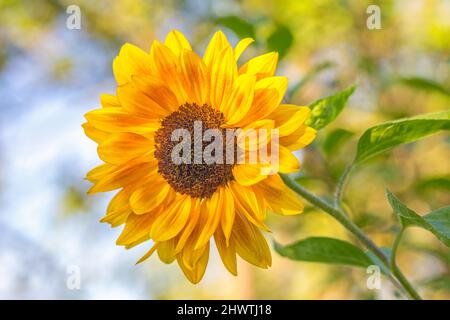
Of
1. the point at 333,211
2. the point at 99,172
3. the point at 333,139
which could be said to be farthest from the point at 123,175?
the point at 333,139

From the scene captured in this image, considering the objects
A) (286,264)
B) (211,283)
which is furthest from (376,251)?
(211,283)

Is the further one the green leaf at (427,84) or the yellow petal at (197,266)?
the green leaf at (427,84)

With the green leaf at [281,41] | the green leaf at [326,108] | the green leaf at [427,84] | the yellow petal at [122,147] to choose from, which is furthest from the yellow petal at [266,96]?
the green leaf at [427,84]

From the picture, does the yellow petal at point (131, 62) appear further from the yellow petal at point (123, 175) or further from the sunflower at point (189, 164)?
the yellow petal at point (123, 175)

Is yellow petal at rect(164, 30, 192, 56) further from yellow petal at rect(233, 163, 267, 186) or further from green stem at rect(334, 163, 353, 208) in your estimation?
green stem at rect(334, 163, 353, 208)

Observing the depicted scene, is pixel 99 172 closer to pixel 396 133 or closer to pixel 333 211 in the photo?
pixel 333 211
